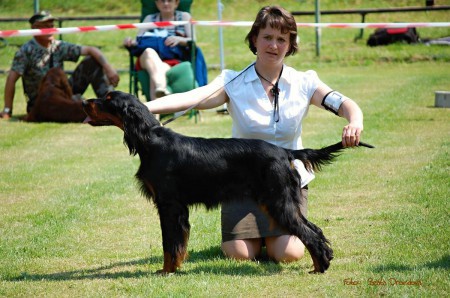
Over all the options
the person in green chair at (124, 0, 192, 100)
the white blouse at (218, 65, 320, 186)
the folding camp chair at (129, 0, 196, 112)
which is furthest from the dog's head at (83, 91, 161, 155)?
the folding camp chair at (129, 0, 196, 112)

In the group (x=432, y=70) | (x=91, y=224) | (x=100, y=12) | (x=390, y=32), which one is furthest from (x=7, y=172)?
(x=100, y=12)

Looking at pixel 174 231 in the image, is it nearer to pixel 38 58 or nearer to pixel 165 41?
pixel 165 41

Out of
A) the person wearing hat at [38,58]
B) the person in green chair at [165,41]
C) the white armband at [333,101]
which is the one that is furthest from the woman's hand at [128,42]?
the white armband at [333,101]

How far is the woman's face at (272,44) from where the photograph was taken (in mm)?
4273

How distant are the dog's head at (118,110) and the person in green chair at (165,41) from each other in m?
5.22

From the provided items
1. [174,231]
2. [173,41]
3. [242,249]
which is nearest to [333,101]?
[242,249]

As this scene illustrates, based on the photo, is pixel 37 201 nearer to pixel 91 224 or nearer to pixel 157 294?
pixel 91 224

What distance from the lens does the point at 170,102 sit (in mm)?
4211

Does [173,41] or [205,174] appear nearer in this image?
[205,174]

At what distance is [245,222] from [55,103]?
592 centimetres

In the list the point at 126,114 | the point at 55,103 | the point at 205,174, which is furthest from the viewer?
the point at 55,103

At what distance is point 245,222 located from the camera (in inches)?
176

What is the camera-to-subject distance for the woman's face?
4.27 meters

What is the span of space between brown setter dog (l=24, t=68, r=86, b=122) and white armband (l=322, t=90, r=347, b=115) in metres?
5.97
